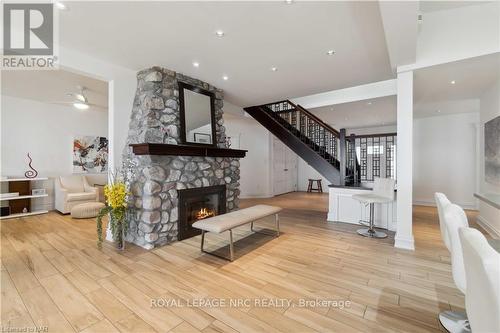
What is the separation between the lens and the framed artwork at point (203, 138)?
3.88m

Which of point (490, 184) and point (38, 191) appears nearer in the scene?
point (490, 184)

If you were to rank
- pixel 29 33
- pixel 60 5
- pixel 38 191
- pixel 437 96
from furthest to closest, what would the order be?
pixel 38 191 < pixel 437 96 < pixel 29 33 < pixel 60 5

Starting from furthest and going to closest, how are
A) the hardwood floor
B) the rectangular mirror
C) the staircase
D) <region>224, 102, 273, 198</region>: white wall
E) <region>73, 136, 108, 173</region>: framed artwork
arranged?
<region>224, 102, 273, 198</region>: white wall < <region>73, 136, 108, 173</region>: framed artwork < the staircase < the rectangular mirror < the hardwood floor

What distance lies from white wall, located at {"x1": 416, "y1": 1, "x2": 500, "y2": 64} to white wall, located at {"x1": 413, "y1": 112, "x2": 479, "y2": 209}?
14.6 feet

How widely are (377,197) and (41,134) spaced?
7.75 metres

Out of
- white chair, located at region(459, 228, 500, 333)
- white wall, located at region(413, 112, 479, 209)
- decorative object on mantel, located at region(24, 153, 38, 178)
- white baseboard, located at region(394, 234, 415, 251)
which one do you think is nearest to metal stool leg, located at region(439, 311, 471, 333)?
white chair, located at region(459, 228, 500, 333)

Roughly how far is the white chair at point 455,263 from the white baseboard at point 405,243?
144 cm

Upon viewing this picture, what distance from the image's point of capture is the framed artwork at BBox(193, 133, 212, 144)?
12.7 feet

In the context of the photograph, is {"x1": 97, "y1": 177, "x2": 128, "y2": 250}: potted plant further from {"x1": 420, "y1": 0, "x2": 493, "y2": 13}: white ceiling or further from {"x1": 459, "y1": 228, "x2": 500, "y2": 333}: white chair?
{"x1": 420, "y1": 0, "x2": 493, "y2": 13}: white ceiling

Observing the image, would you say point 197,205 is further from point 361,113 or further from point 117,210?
point 361,113

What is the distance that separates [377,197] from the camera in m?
3.75

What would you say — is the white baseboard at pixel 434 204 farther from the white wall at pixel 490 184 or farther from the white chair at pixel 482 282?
the white chair at pixel 482 282

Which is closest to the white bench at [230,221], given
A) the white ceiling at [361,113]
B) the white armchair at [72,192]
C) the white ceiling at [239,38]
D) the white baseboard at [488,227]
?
the white ceiling at [239,38]

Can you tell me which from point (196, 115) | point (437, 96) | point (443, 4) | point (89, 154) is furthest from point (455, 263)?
point (89, 154)
